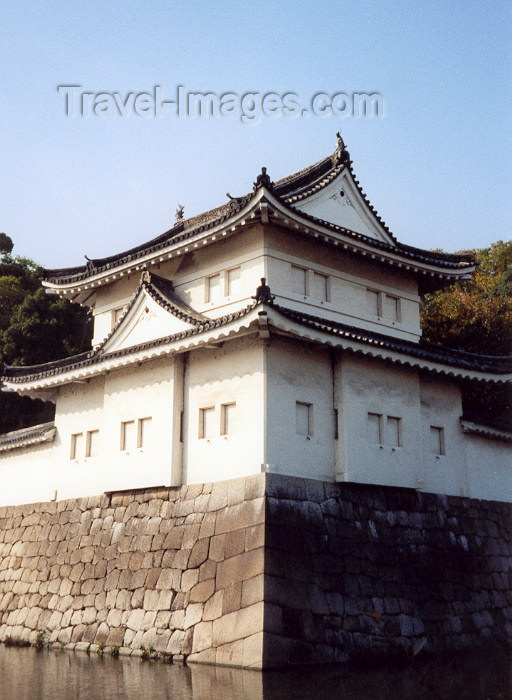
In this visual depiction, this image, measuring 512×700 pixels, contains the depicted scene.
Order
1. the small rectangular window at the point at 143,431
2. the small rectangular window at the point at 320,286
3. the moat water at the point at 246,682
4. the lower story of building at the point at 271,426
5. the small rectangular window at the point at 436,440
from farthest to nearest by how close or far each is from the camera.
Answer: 1. the small rectangular window at the point at 436,440
2. the small rectangular window at the point at 320,286
3. the small rectangular window at the point at 143,431
4. the lower story of building at the point at 271,426
5. the moat water at the point at 246,682

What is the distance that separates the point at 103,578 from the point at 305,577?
4.53 metres

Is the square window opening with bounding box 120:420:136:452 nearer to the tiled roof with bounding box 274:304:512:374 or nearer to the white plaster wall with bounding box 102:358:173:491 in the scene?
the white plaster wall with bounding box 102:358:173:491

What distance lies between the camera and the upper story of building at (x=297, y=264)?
15469 millimetres

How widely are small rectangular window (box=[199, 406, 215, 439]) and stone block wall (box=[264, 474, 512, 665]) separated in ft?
6.09

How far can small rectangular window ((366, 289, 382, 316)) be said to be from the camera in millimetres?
17188

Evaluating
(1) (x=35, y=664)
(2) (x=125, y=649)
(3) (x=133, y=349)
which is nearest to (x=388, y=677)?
(2) (x=125, y=649)

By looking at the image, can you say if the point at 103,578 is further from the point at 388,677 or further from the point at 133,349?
the point at 388,677

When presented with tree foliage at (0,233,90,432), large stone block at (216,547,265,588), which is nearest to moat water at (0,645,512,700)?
large stone block at (216,547,265,588)

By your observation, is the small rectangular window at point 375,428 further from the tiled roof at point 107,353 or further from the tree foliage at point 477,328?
the tree foliage at point 477,328

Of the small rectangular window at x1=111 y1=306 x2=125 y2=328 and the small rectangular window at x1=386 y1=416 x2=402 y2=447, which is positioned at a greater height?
the small rectangular window at x1=111 y1=306 x2=125 y2=328

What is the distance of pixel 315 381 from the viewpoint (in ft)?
48.6

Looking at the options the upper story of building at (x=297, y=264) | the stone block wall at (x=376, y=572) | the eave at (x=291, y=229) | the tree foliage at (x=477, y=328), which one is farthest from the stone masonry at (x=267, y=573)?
the eave at (x=291, y=229)

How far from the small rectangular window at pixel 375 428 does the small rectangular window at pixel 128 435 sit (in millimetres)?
4639

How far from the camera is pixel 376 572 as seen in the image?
565 inches
